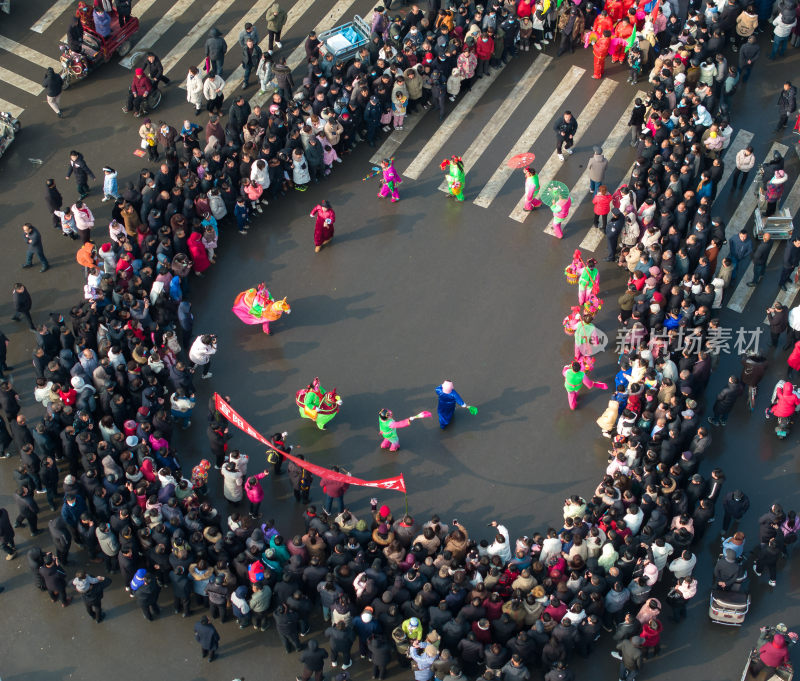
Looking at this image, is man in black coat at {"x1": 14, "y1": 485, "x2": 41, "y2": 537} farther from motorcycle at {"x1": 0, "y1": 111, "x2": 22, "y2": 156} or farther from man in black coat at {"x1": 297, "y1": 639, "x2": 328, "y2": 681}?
motorcycle at {"x1": 0, "y1": 111, "x2": 22, "y2": 156}

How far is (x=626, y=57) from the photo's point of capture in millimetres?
42500

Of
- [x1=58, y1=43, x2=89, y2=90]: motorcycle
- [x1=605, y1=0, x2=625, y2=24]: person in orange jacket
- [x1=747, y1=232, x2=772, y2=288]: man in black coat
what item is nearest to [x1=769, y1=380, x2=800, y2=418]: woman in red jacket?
[x1=747, y1=232, x2=772, y2=288]: man in black coat

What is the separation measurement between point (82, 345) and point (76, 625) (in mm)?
6681

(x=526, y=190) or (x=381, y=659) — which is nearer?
(x=381, y=659)

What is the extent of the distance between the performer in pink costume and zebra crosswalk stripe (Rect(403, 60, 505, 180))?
0.85 meters

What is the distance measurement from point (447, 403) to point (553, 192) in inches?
318

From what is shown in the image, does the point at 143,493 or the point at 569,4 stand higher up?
the point at 569,4

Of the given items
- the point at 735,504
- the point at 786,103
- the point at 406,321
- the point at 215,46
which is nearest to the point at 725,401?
the point at 735,504

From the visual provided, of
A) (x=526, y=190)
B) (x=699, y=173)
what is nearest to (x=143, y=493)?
(x=526, y=190)

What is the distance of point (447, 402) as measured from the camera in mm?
34344

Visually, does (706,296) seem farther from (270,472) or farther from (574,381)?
(270,472)

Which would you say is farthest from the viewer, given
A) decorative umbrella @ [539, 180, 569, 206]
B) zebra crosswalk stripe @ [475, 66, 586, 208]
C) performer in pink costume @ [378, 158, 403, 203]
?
zebra crosswalk stripe @ [475, 66, 586, 208]

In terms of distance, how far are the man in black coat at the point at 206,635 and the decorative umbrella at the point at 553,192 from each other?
15327 mm

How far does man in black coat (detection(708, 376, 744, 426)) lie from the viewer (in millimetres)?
33975
